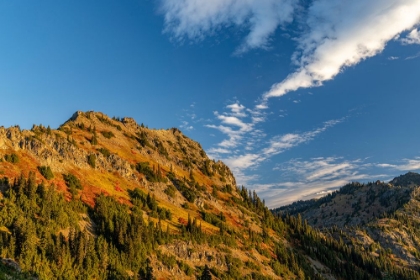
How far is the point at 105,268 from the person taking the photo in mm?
60281

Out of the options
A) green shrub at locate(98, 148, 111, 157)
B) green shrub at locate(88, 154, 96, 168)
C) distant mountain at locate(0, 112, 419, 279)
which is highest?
green shrub at locate(98, 148, 111, 157)

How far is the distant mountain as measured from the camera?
5594cm

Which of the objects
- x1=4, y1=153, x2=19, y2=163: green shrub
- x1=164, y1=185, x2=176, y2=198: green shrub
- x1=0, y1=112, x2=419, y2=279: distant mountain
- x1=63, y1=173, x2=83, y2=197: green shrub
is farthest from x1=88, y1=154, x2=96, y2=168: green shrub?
x1=164, y1=185, x2=176, y2=198: green shrub

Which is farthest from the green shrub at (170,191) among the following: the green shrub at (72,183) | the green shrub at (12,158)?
the green shrub at (12,158)

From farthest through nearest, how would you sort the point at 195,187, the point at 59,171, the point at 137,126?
the point at 137,126 < the point at 195,187 < the point at 59,171

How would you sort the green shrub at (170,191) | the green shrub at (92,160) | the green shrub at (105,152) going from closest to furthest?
1. the green shrub at (92,160)
2. the green shrub at (105,152)
3. the green shrub at (170,191)

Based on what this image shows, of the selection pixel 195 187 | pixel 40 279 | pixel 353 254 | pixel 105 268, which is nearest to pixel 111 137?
pixel 195 187

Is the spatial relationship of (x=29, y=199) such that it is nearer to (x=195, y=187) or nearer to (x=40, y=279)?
(x=40, y=279)

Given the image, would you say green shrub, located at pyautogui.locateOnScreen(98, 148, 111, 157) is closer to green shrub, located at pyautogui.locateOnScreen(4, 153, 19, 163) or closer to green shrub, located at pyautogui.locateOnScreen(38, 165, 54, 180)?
green shrub, located at pyautogui.locateOnScreen(38, 165, 54, 180)

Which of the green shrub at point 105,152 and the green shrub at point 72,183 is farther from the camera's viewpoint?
the green shrub at point 105,152

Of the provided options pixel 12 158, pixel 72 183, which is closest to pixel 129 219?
pixel 72 183

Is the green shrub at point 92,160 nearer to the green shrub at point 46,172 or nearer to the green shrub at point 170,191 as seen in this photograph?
the green shrub at point 46,172

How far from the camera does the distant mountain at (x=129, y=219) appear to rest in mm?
55938

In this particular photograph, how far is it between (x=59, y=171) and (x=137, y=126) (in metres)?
89.7
